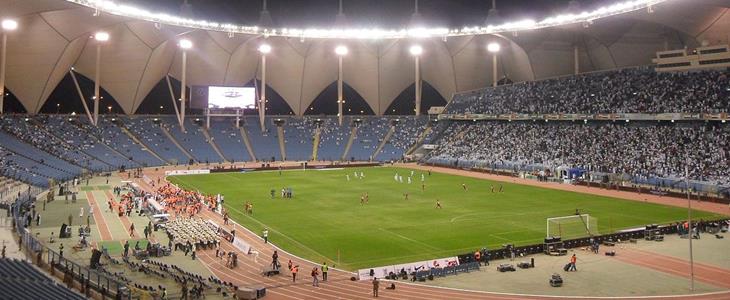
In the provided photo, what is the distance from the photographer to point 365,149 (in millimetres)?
89812

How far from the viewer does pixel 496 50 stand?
84.4 m

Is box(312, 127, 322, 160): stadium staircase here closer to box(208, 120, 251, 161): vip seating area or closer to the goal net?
box(208, 120, 251, 161): vip seating area

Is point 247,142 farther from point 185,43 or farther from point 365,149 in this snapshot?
point 365,149

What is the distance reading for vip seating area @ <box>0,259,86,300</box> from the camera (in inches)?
623

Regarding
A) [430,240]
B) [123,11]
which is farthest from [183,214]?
[123,11]

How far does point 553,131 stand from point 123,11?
170 feet

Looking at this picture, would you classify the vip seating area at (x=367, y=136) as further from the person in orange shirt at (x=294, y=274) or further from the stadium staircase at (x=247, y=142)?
the person in orange shirt at (x=294, y=274)

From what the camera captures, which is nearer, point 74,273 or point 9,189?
point 74,273

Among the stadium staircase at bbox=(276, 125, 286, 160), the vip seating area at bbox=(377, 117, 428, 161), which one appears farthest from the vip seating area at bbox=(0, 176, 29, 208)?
the vip seating area at bbox=(377, 117, 428, 161)

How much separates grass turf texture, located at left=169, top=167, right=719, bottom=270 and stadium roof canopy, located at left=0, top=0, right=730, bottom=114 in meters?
22.1

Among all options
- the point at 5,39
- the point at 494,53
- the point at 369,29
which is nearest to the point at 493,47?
the point at 494,53

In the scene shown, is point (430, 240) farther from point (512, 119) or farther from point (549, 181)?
point (512, 119)

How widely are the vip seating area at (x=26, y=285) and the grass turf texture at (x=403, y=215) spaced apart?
11925 millimetres

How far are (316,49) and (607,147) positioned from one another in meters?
48.2
